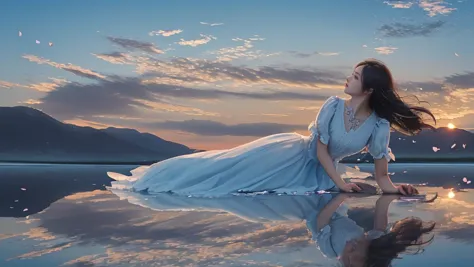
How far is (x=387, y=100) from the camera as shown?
5027 millimetres

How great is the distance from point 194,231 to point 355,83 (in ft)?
8.09

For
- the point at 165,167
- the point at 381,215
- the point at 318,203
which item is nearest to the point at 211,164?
the point at 165,167

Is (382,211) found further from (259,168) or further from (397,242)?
(259,168)

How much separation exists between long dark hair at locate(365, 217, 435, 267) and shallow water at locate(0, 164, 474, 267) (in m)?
0.07

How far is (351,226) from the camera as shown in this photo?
335cm

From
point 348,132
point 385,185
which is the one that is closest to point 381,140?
point 348,132

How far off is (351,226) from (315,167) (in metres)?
2.46

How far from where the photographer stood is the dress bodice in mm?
5184

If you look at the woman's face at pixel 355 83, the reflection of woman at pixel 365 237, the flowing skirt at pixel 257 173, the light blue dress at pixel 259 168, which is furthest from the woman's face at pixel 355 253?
the flowing skirt at pixel 257 173

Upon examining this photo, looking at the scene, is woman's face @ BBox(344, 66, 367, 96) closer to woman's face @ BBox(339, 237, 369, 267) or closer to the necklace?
the necklace

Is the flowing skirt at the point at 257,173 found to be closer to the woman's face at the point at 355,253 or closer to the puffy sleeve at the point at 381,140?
the puffy sleeve at the point at 381,140

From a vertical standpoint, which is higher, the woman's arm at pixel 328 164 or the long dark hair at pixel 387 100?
the long dark hair at pixel 387 100

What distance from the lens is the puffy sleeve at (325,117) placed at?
5.26m

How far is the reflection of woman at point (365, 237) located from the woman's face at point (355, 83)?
1341 millimetres
